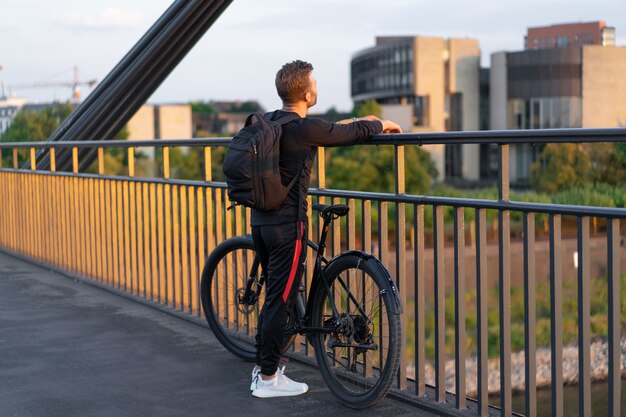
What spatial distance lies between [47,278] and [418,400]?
5149 mm

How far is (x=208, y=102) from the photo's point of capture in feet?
610

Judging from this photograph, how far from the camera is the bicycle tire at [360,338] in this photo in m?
4.27

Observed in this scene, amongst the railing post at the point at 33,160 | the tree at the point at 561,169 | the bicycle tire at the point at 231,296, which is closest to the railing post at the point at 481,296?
the bicycle tire at the point at 231,296

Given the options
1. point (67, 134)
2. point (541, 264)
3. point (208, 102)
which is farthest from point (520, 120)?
point (208, 102)

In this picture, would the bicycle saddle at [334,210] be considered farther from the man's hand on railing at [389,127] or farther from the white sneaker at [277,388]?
the white sneaker at [277,388]

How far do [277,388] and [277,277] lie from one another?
1.70 ft

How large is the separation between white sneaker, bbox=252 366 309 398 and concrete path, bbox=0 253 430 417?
A: 0.04 m

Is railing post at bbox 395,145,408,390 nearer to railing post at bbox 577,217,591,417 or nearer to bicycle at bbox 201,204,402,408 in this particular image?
bicycle at bbox 201,204,402,408

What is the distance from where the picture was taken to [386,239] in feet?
15.9

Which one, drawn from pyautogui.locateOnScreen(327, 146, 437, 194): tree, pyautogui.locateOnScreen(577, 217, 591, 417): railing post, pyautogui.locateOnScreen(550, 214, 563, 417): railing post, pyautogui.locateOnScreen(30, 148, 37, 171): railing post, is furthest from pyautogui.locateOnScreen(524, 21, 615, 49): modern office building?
pyautogui.locateOnScreen(577, 217, 591, 417): railing post

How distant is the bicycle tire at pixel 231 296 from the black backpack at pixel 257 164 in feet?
3.05

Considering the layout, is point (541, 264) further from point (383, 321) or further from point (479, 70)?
point (383, 321)

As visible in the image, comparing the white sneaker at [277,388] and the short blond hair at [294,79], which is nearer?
the short blond hair at [294,79]

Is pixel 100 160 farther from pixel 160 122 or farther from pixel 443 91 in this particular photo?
pixel 160 122
